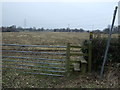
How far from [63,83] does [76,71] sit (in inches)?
27.5

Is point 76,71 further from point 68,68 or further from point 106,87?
point 106,87

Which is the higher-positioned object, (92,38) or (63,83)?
(92,38)

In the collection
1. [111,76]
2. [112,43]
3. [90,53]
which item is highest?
[112,43]

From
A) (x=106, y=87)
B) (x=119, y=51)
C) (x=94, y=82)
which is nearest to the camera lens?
(x=106, y=87)

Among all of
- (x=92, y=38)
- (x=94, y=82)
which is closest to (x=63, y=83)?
(x=94, y=82)

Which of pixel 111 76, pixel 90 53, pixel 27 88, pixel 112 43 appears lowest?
pixel 27 88

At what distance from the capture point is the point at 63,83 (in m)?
4.34

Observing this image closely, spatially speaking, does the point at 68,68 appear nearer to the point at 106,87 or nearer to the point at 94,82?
the point at 94,82

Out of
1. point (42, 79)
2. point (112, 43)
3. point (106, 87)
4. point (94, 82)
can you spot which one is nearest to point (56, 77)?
point (42, 79)

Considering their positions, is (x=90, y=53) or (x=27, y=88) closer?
(x=27, y=88)

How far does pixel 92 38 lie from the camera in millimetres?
4871

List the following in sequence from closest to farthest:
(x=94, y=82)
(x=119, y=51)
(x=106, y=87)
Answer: (x=106, y=87) < (x=94, y=82) < (x=119, y=51)

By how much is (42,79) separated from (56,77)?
51 cm

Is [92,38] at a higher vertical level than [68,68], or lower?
higher
